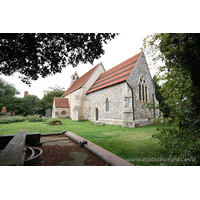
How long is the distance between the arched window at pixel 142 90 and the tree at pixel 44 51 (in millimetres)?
7961

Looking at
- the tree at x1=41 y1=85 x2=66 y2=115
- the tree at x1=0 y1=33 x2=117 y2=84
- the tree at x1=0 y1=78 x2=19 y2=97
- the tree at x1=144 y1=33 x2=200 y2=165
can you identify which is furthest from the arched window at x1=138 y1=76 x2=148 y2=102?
the tree at x1=41 y1=85 x2=66 y2=115

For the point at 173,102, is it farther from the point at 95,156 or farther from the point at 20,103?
the point at 20,103

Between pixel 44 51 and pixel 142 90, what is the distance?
9.56m

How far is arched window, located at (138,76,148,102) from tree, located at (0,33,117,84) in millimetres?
7961

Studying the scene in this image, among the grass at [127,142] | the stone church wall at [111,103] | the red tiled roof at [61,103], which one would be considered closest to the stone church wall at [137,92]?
the stone church wall at [111,103]

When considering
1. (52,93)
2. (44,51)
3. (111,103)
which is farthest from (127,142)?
(52,93)

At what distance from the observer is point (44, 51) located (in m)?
3.29

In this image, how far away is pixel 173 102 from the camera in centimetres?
224

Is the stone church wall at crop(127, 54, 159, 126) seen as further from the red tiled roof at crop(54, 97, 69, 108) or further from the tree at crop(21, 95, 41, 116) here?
the tree at crop(21, 95, 41, 116)

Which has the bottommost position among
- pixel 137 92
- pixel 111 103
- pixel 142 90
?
pixel 111 103

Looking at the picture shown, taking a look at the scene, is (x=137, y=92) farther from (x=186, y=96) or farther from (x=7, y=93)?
(x=7, y=93)

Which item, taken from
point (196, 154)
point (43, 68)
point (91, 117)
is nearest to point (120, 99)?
point (91, 117)
